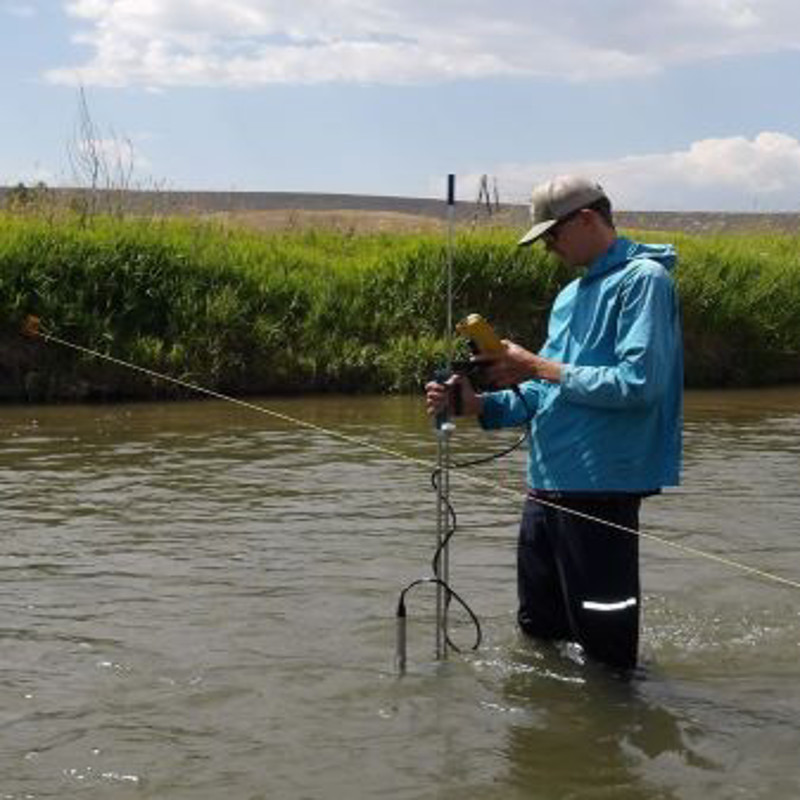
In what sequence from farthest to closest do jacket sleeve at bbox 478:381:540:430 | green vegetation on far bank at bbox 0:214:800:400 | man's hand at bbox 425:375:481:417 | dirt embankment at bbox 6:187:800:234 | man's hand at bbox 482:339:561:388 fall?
dirt embankment at bbox 6:187:800:234, green vegetation on far bank at bbox 0:214:800:400, jacket sleeve at bbox 478:381:540:430, man's hand at bbox 425:375:481:417, man's hand at bbox 482:339:561:388

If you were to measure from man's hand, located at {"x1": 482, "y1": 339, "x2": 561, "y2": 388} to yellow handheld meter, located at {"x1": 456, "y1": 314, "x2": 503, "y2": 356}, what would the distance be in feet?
0.07

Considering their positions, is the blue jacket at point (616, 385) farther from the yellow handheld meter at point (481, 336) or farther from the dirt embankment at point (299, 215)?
the dirt embankment at point (299, 215)

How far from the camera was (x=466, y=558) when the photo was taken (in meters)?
7.73

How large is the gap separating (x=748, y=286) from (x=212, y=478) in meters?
9.73

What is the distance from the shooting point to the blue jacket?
480 cm

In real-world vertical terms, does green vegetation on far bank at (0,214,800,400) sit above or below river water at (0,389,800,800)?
above

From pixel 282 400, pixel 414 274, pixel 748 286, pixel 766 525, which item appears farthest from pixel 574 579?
pixel 748 286

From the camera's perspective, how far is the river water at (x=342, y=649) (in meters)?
4.65

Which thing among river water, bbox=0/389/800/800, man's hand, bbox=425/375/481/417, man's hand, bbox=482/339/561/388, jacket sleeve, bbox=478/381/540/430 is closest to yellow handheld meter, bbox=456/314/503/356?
man's hand, bbox=482/339/561/388

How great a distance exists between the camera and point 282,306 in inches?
609

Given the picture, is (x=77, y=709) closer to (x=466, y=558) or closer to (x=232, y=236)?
(x=466, y=558)

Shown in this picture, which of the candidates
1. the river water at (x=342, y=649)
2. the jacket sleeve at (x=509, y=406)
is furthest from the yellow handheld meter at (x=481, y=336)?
the river water at (x=342, y=649)

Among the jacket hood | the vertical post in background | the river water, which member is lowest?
the river water

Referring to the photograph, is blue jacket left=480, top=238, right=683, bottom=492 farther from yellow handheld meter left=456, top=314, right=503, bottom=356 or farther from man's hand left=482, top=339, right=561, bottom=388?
yellow handheld meter left=456, top=314, right=503, bottom=356
